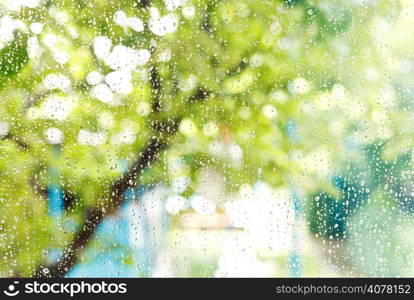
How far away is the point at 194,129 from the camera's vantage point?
1.53 m

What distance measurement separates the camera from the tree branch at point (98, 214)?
58.3 inches

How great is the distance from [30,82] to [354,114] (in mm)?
962

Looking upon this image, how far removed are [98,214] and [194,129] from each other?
0.38 metres

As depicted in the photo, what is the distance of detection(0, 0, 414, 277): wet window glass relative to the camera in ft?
4.71

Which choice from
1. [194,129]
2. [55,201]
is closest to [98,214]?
[55,201]

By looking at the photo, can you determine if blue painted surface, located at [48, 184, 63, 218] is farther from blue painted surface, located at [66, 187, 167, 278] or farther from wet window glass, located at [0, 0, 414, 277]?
blue painted surface, located at [66, 187, 167, 278]

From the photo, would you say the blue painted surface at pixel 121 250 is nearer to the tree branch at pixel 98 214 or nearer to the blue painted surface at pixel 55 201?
the tree branch at pixel 98 214

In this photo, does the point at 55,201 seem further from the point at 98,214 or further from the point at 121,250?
the point at 121,250

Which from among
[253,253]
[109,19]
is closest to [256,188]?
[253,253]

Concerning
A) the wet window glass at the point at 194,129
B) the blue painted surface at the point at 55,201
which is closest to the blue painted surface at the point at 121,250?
the wet window glass at the point at 194,129

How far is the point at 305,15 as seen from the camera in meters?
1.52

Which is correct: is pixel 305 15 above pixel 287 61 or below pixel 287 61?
above

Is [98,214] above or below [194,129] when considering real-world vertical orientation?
below

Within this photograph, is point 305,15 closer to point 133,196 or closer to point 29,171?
point 133,196
